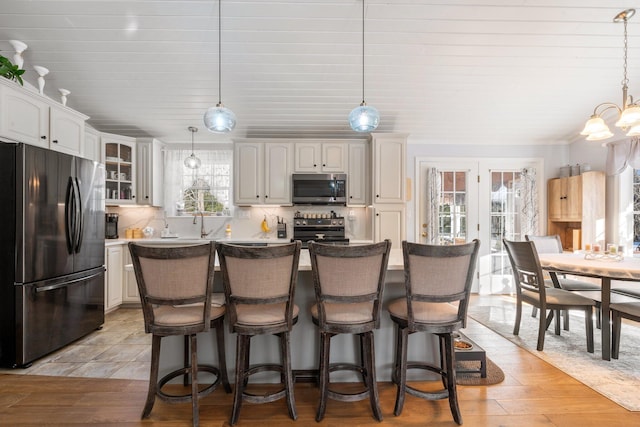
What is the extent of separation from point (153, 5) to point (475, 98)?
3.54 metres

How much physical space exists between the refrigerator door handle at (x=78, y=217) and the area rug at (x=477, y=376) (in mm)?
3414

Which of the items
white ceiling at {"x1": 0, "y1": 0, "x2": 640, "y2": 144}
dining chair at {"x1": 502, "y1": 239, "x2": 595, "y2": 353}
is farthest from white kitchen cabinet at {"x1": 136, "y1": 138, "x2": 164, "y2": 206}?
dining chair at {"x1": 502, "y1": 239, "x2": 595, "y2": 353}

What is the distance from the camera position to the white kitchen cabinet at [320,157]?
180 inches

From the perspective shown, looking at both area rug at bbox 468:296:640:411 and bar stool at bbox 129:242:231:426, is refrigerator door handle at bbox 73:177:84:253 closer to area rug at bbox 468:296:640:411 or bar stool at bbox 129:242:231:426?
bar stool at bbox 129:242:231:426

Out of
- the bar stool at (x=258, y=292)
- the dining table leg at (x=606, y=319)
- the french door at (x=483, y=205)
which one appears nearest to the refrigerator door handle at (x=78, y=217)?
the bar stool at (x=258, y=292)

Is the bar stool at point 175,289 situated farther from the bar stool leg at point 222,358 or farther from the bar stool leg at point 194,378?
the bar stool leg at point 222,358

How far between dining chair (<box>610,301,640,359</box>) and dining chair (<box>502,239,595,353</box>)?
143mm

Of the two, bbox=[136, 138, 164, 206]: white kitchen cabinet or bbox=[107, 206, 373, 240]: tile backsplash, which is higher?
bbox=[136, 138, 164, 206]: white kitchen cabinet

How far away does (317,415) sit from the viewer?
1.87 m

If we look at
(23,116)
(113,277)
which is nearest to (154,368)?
(23,116)

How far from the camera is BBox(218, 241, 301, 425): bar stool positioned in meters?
1.69

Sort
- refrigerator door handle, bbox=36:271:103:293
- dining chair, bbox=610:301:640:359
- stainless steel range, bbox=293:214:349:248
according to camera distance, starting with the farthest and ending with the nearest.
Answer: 1. stainless steel range, bbox=293:214:349:248
2. refrigerator door handle, bbox=36:271:103:293
3. dining chair, bbox=610:301:640:359

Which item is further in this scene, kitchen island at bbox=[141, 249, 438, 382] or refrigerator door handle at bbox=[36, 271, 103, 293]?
refrigerator door handle at bbox=[36, 271, 103, 293]

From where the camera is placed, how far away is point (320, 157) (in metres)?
4.57
